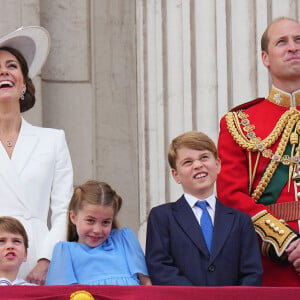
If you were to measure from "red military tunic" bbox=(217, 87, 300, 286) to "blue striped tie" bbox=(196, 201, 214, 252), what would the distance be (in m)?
0.22

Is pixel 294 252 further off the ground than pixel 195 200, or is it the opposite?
pixel 195 200

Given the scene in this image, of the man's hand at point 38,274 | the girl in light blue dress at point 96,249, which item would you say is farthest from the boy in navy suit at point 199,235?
the man's hand at point 38,274

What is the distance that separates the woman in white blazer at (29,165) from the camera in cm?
619

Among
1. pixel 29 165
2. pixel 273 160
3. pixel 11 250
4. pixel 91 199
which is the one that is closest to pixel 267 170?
pixel 273 160

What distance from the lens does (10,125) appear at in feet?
21.1

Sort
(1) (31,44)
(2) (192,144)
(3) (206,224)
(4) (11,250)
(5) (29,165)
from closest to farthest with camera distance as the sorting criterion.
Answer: (4) (11,250), (3) (206,224), (2) (192,144), (5) (29,165), (1) (31,44)

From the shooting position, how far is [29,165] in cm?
629

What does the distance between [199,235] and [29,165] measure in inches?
34.5

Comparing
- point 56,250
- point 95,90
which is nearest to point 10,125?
point 56,250

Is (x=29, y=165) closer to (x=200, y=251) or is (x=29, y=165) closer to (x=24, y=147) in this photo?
(x=24, y=147)

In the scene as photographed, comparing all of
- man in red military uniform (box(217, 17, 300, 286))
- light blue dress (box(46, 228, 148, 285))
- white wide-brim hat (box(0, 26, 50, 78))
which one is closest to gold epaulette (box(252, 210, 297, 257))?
man in red military uniform (box(217, 17, 300, 286))

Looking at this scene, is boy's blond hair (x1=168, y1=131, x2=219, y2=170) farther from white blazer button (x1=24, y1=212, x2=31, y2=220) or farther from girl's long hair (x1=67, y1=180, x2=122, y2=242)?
white blazer button (x1=24, y1=212, x2=31, y2=220)

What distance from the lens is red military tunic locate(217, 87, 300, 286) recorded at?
6.18 m

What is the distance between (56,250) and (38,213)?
0.32 metres
